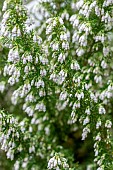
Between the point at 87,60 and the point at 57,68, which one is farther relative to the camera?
the point at 87,60

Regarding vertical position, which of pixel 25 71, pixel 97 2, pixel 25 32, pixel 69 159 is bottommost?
pixel 69 159

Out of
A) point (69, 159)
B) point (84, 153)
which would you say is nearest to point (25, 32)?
point (69, 159)

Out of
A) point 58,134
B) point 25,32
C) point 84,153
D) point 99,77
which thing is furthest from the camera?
point 84,153

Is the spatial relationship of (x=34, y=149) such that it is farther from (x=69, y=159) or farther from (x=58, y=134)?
(x=58, y=134)

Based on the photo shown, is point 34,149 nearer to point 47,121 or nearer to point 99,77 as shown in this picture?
point 47,121

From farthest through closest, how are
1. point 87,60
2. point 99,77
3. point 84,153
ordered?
point 84,153 < point 87,60 < point 99,77

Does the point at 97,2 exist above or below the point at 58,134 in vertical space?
above
